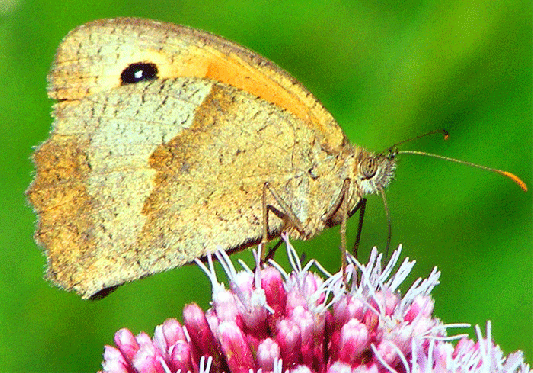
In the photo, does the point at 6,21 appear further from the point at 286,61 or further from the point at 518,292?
the point at 518,292

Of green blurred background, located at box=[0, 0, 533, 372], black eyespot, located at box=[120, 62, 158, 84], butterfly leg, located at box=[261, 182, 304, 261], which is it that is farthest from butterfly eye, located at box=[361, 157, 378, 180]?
green blurred background, located at box=[0, 0, 533, 372]

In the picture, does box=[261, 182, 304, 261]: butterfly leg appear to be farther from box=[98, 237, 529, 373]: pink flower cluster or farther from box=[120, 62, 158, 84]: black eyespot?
box=[120, 62, 158, 84]: black eyespot

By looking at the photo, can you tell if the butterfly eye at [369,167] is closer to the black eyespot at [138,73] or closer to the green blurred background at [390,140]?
the black eyespot at [138,73]

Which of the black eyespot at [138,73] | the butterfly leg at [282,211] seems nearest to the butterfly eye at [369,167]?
the butterfly leg at [282,211]

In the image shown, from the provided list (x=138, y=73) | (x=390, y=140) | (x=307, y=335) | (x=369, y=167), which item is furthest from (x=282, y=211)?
(x=390, y=140)

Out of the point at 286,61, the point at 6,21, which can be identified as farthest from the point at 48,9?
the point at 286,61

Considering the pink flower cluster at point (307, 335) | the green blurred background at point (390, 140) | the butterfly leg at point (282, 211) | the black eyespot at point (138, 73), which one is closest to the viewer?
the pink flower cluster at point (307, 335)
